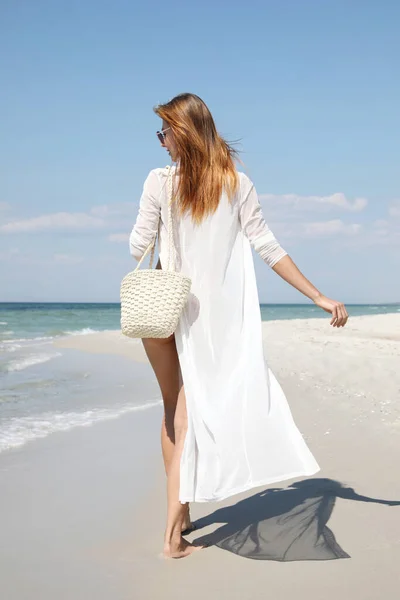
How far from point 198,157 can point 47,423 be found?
3.94 metres

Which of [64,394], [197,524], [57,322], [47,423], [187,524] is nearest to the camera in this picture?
[187,524]

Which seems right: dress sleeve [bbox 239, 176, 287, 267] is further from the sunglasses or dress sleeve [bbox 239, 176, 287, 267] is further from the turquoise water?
the turquoise water

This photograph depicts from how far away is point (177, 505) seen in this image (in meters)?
Answer: 3.12

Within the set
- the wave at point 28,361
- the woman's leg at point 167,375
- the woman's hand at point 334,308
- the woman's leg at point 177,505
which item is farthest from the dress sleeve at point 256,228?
the wave at point 28,361

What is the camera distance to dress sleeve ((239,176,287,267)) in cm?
318

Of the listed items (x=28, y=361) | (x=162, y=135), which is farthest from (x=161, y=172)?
(x=28, y=361)

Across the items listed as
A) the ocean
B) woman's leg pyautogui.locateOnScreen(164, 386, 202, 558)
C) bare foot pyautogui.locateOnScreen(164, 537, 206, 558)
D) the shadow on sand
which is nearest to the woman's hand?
woman's leg pyautogui.locateOnScreen(164, 386, 202, 558)

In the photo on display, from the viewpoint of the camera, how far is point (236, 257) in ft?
10.4

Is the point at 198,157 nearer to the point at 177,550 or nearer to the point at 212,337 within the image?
the point at 212,337

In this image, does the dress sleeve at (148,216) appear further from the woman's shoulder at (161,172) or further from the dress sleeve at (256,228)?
the dress sleeve at (256,228)

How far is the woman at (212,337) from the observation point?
10.0 ft

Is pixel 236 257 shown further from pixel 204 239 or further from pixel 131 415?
pixel 131 415

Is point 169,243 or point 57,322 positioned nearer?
point 169,243

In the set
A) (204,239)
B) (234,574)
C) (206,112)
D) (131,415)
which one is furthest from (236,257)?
(131,415)
